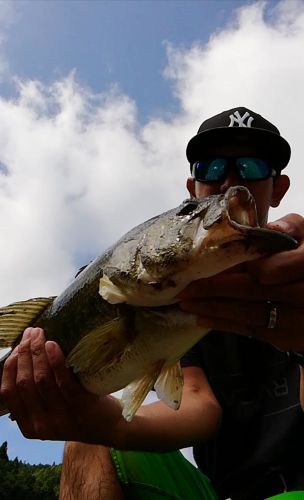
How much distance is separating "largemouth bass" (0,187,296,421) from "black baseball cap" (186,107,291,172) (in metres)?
1.48

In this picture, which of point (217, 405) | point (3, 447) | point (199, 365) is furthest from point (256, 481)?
point (3, 447)

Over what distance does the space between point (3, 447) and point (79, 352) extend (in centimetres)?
4589

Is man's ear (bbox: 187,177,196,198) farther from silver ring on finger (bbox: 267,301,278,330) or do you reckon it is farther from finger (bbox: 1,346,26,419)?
silver ring on finger (bbox: 267,301,278,330)

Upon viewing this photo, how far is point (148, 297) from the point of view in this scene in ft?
6.90

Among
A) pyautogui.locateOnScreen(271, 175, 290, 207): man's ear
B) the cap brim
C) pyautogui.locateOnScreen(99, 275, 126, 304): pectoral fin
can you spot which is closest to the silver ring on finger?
pyautogui.locateOnScreen(99, 275, 126, 304): pectoral fin

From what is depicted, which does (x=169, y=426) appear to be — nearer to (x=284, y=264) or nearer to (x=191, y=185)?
(x=284, y=264)

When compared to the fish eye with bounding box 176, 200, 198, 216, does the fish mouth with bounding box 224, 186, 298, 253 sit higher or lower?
lower

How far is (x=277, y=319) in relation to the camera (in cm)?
190

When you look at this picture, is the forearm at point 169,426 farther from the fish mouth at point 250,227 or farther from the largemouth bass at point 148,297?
the fish mouth at point 250,227

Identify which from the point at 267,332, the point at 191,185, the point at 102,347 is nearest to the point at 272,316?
the point at 267,332

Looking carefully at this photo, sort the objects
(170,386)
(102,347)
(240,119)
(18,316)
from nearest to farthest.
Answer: (102,347) → (170,386) → (18,316) → (240,119)

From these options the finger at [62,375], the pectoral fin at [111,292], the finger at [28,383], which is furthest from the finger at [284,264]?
the finger at [28,383]

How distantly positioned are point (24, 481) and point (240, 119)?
47975mm

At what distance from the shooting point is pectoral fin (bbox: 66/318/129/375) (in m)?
2.31
